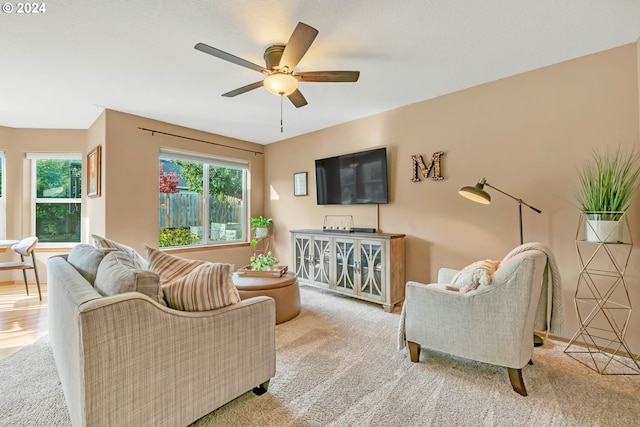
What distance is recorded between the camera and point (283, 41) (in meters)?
2.21

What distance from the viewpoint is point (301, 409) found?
5.41 feet

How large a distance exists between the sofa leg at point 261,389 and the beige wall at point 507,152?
2234 mm

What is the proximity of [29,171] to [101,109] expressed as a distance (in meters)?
2.15

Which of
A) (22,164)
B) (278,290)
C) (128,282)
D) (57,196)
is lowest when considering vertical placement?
(278,290)

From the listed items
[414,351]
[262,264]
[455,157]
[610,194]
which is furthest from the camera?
[262,264]

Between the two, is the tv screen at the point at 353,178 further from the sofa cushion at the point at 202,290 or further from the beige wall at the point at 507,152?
the sofa cushion at the point at 202,290

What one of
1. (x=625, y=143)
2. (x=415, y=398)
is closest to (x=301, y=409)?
(x=415, y=398)

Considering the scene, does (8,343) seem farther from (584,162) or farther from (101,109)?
(584,162)

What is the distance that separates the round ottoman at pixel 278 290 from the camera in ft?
8.93

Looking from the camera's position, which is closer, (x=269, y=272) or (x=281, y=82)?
(x=281, y=82)

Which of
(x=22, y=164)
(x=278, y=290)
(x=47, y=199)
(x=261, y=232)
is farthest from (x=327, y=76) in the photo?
(x=22, y=164)

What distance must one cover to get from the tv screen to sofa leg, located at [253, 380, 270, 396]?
8.28 ft

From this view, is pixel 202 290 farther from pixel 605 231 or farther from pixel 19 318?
pixel 19 318

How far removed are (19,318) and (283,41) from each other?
3.85m
